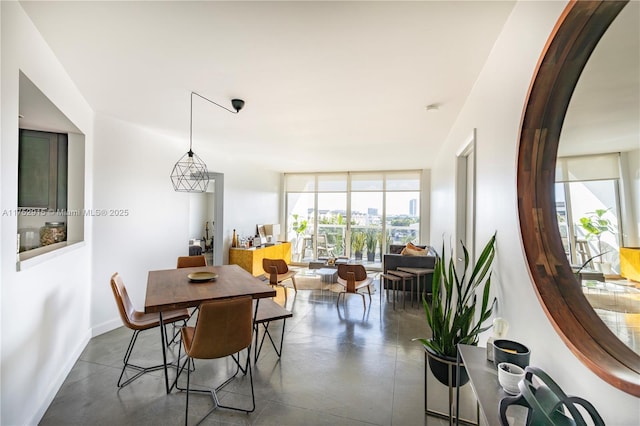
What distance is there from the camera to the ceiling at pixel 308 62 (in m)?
0.98

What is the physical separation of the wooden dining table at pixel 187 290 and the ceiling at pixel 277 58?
Result: 180 centimetres

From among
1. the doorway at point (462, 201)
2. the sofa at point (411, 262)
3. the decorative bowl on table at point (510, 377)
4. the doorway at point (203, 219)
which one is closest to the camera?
the decorative bowl on table at point (510, 377)

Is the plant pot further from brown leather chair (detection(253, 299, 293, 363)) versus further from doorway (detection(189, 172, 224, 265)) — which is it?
doorway (detection(189, 172, 224, 265))

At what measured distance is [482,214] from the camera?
2137 mm

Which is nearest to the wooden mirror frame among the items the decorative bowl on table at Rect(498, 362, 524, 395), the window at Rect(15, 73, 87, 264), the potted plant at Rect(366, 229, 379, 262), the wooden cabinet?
the decorative bowl on table at Rect(498, 362, 524, 395)

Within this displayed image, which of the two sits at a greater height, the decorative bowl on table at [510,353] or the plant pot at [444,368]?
the decorative bowl on table at [510,353]

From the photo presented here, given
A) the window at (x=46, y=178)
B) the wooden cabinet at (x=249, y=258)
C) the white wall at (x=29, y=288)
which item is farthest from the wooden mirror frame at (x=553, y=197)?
the wooden cabinet at (x=249, y=258)

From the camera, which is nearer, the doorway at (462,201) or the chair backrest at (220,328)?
the chair backrest at (220,328)

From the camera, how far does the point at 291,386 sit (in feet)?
7.84

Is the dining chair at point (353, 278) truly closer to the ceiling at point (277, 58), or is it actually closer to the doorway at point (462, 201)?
the doorway at point (462, 201)

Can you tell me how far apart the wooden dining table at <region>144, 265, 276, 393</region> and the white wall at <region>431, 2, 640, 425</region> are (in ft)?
5.41

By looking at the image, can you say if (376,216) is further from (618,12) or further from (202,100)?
(618,12)

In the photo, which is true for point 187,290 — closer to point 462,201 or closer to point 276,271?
point 276,271

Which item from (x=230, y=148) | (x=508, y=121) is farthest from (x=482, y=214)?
(x=230, y=148)
